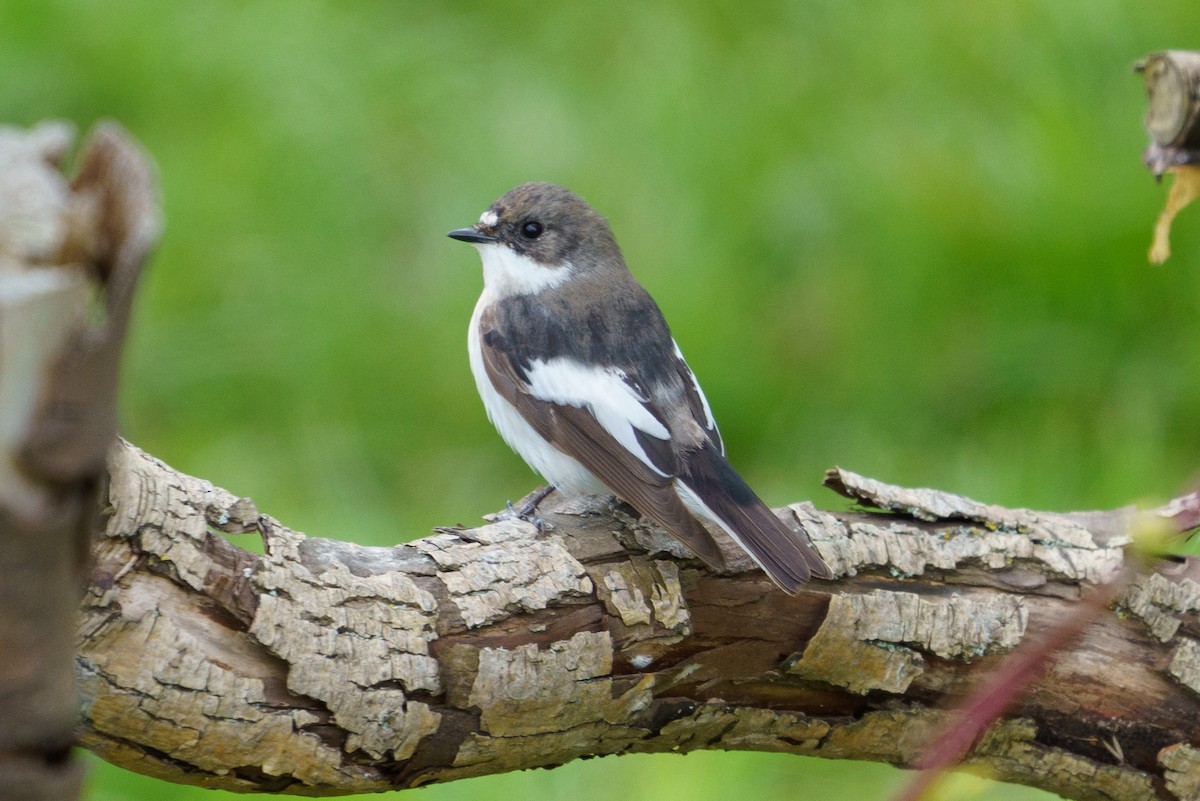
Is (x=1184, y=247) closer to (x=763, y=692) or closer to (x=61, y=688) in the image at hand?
(x=763, y=692)

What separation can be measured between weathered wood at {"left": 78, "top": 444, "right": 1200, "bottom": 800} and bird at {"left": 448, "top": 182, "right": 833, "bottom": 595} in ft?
0.42

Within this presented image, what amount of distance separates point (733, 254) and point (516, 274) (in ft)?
7.22

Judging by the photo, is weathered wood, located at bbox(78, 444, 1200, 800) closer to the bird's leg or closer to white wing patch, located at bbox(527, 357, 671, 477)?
the bird's leg

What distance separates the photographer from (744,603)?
9.22 ft

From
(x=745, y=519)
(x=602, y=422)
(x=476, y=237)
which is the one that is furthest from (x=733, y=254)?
(x=745, y=519)

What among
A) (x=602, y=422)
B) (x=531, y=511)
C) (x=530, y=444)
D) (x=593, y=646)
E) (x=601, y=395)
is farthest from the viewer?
(x=530, y=444)

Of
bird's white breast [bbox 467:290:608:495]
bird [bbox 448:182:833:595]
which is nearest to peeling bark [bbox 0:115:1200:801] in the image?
bird [bbox 448:182:833:595]

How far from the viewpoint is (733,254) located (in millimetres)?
6066

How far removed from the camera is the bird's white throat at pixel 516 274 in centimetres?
400

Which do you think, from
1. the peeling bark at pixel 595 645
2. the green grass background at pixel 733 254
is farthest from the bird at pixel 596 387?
the green grass background at pixel 733 254

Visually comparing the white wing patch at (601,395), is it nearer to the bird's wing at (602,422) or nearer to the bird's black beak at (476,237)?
the bird's wing at (602,422)

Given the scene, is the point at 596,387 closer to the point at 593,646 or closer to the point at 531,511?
the point at 531,511

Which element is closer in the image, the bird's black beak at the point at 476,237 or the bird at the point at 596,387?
the bird at the point at 596,387

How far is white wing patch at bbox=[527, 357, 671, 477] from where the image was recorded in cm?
339
